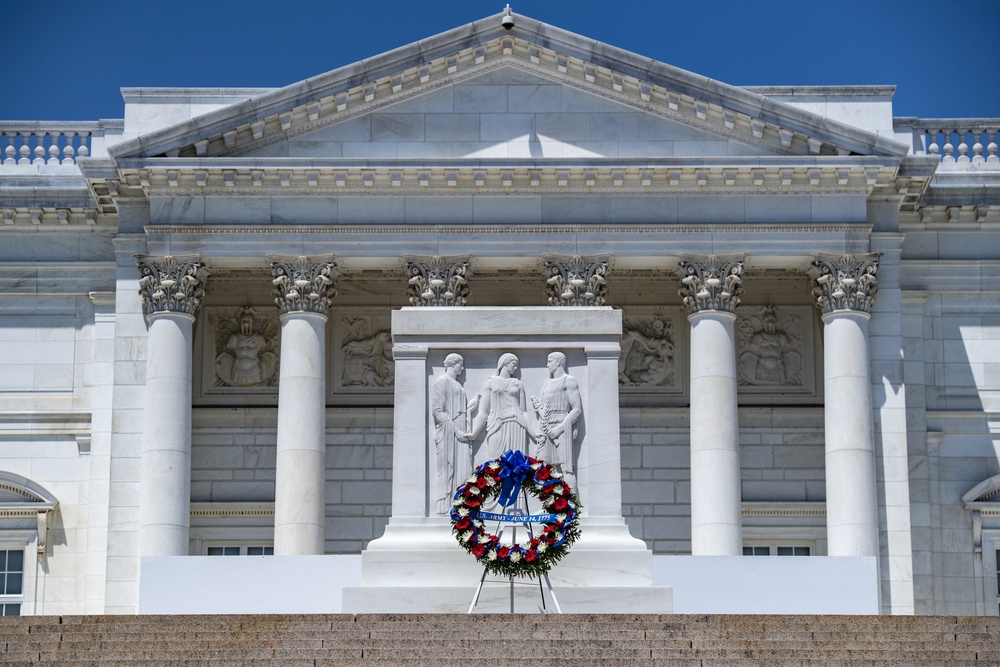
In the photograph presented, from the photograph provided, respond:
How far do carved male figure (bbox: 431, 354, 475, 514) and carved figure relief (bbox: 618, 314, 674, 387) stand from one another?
76.1 ft

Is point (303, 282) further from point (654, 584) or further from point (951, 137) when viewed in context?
point (654, 584)

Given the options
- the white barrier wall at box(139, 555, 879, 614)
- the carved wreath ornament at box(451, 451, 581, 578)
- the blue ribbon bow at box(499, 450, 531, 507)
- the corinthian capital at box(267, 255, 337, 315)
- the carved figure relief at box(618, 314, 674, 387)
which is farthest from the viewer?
the carved figure relief at box(618, 314, 674, 387)

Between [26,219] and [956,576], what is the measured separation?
24.1 meters

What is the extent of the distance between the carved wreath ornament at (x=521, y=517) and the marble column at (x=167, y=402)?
18269mm

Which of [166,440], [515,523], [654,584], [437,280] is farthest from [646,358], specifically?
[515,523]

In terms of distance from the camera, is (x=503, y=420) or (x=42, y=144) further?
(x=42, y=144)

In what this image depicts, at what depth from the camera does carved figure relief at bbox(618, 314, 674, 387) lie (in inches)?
2165

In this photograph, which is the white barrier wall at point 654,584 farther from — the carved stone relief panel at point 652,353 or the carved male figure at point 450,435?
the carved stone relief panel at point 652,353

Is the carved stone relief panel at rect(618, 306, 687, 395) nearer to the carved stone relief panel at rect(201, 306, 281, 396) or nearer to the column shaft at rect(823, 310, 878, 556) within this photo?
the column shaft at rect(823, 310, 878, 556)

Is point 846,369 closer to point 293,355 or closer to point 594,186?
point 594,186

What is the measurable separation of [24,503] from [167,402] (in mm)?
5984

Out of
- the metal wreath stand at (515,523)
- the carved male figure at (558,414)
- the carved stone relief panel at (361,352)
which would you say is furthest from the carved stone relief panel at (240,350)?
the metal wreath stand at (515,523)

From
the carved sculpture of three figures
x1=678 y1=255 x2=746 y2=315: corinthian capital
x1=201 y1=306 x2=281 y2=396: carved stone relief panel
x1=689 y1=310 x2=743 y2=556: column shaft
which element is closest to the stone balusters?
x1=201 y1=306 x2=281 y2=396: carved stone relief panel

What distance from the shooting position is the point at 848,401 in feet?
160
